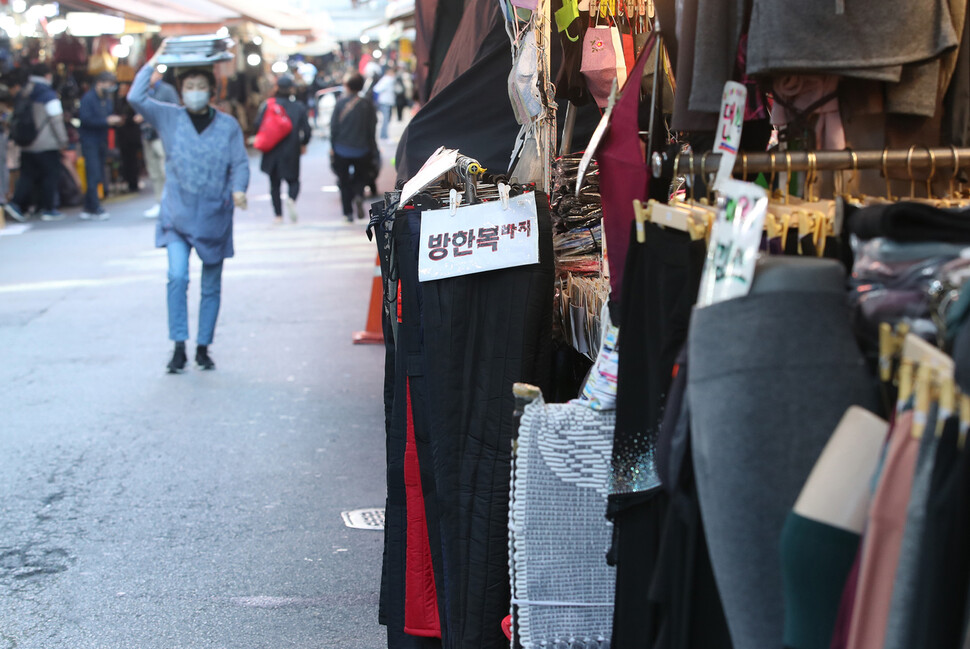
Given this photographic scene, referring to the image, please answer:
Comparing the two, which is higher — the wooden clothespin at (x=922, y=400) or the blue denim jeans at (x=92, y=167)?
the wooden clothespin at (x=922, y=400)

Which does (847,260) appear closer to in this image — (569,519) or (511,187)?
(569,519)

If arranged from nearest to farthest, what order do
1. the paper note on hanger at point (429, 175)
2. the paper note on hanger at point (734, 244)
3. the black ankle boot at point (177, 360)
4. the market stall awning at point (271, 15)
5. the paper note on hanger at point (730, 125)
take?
1. the paper note on hanger at point (734, 244)
2. the paper note on hanger at point (730, 125)
3. the paper note on hanger at point (429, 175)
4. the black ankle boot at point (177, 360)
5. the market stall awning at point (271, 15)

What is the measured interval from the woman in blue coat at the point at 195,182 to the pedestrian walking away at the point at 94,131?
7.62 m

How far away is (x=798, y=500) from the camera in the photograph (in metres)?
1.30

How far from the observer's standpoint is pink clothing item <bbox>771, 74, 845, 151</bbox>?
1.80m

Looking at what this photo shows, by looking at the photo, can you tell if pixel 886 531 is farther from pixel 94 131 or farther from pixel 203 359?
pixel 94 131

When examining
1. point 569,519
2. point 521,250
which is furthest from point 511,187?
point 569,519

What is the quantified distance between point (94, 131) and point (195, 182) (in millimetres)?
8261

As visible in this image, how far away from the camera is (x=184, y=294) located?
19.2 ft

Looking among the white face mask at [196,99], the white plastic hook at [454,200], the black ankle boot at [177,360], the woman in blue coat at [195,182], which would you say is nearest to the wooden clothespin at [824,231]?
the white plastic hook at [454,200]

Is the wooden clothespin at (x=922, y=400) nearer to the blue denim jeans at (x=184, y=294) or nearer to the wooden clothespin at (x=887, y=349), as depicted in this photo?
the wooden clothespin at (x=887, y=349)

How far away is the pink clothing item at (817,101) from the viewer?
180cm

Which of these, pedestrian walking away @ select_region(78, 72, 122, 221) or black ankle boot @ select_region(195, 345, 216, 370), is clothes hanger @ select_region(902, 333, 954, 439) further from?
pedestrian walking away @ select_region(78, 72, 122, 221)

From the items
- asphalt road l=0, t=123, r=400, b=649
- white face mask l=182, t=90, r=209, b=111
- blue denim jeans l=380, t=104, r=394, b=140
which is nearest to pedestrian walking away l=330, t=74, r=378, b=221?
asphalt road l=0, t=123, r=400, b=649
